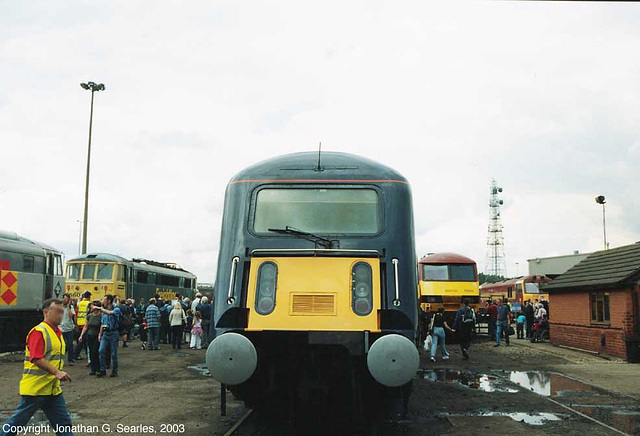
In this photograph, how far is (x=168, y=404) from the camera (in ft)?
32.1

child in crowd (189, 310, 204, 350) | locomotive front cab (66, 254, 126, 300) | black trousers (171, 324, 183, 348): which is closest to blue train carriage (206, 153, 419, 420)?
child in crowd (189, 310, 204, 350)

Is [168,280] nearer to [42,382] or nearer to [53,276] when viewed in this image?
[53,276]

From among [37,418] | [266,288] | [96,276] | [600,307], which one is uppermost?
[96,276]

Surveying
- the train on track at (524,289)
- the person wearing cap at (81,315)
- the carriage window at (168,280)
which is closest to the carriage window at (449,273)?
the person wearing cap at (81,315)

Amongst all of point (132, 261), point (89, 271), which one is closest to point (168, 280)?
point (132, 261)

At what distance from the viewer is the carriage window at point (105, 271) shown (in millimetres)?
27938

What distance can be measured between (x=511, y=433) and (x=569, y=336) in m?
14.3

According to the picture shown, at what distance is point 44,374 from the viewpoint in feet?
20.2

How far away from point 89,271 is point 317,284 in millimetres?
23793

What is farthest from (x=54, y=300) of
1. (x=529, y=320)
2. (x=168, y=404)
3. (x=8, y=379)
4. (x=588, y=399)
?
(x=529, y=320)

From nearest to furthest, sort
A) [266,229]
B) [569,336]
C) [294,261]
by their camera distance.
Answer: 1. [294,261]
2. [266,229]
3. [569,336]

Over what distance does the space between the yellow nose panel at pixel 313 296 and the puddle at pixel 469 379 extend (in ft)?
18.9

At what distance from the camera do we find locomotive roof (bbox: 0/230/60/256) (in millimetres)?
19995

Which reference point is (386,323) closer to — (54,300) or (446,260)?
(54,300)
